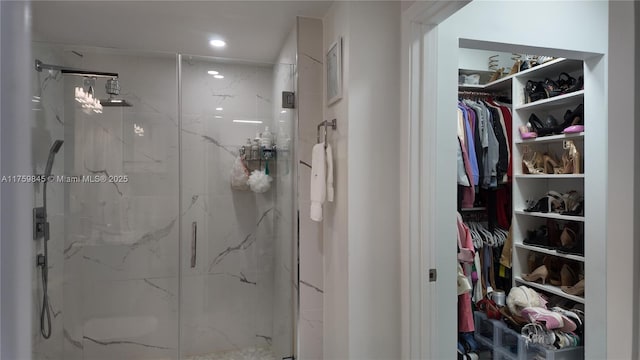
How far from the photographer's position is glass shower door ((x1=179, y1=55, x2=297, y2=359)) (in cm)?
229

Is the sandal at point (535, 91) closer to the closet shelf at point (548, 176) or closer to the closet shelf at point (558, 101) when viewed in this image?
the closet shelf at point (558, 101)

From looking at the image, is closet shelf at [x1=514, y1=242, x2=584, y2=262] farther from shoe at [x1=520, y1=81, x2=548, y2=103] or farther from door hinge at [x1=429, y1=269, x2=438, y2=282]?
door hinge at [x1=429, y1=269, x2=438, y2=282]

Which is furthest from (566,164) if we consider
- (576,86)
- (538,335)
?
(538,335)

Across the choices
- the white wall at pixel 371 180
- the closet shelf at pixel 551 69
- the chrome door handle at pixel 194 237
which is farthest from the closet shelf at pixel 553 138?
the chrome door handle at pixel 194 237

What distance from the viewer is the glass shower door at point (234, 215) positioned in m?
2.29

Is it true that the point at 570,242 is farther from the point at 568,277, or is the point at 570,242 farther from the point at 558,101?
the point at 558,101

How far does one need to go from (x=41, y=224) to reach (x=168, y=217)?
65 cm

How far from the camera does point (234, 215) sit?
2.40 meters

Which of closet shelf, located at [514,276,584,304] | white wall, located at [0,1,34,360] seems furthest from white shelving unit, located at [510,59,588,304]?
white wall, located at [0,1,34,360]

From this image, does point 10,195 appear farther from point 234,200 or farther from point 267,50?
point 267,50

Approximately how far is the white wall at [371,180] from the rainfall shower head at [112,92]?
4.59 feet

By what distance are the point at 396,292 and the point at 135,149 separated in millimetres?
1747

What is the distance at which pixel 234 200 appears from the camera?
239 centimetres

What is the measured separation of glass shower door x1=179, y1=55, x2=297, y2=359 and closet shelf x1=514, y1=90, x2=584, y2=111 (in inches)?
72.0
